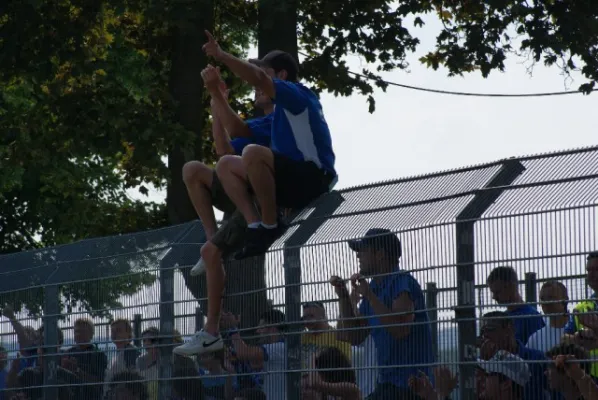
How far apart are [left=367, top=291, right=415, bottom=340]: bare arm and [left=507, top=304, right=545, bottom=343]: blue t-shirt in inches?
27.8

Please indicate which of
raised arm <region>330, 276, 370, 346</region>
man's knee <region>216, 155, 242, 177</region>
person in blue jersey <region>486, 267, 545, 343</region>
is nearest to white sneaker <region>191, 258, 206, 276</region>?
man's knee <region>216, 155, 242, 177</region>

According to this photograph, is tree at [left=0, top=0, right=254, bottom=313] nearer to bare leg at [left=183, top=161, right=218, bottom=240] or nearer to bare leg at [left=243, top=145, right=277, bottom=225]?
bare leg at [left=183, top=161, right=218, bottom=240]

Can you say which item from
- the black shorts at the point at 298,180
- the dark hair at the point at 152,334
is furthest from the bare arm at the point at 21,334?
the black shorts at the point at 298,180

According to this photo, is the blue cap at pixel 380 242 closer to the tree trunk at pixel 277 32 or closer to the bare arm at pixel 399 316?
the bare arm at pixel 399 316

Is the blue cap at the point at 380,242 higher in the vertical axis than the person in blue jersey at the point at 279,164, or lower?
lower

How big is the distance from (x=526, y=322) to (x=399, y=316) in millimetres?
921

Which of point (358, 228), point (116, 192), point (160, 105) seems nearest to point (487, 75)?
point (160, 105)

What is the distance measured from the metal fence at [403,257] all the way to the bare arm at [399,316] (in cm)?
14

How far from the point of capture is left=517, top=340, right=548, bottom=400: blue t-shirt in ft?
23.4

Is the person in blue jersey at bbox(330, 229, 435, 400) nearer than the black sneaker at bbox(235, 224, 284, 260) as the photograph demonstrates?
Yes

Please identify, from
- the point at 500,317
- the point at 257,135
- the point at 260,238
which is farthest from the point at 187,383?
the point at 500,317

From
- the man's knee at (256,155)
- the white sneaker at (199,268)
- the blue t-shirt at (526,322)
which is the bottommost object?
the blue t-shirt at (526,322)

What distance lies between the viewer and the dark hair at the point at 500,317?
7.35 metres

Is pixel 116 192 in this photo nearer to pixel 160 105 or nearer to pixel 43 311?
pixel 160 105
